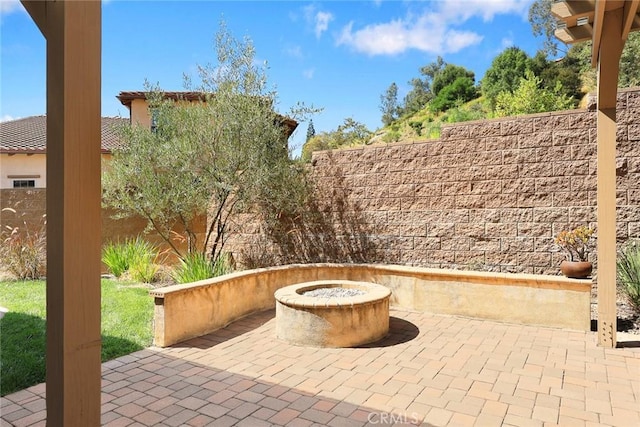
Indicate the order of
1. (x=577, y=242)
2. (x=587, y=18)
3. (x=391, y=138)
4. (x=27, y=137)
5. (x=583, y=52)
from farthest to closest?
1. (x=391, y=138)
2. (x=583, y=52)
3. (x=27, y=137)
4. (x=577, y=242)
5. (x=587, y=18)

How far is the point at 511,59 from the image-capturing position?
2355 cm

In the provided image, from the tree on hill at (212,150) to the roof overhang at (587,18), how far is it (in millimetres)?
4421

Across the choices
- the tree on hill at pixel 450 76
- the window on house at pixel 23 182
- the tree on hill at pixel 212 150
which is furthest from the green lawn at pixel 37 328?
the tree on hill at pixel 450 76

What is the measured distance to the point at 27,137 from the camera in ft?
54.0

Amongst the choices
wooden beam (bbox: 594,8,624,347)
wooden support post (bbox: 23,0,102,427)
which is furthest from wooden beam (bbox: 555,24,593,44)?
wooden support post (bbox: 23,0,102,427)

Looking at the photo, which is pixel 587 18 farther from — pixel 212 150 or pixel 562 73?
pixel 562 73

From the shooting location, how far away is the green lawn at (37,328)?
12.1ft

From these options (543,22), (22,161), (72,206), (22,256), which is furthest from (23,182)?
(543,22)

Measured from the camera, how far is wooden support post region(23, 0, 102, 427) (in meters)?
1.50

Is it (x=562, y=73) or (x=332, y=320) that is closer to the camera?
(x=332, y=320)

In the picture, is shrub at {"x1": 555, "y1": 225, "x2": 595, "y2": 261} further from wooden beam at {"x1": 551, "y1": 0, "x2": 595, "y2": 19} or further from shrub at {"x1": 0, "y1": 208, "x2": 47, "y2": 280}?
shrub at {"x1": 0, "y1": 208, "x2": 47, "y2": 280}

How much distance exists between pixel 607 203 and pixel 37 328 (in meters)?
7.12

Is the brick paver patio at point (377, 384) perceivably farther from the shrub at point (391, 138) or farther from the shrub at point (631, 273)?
the shrub at point (391, 138)

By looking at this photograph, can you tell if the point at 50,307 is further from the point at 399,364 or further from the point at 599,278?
the point at 599,278
